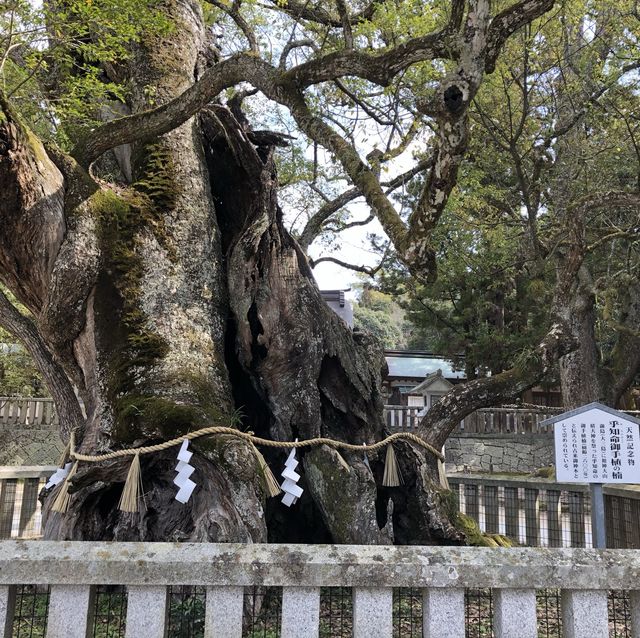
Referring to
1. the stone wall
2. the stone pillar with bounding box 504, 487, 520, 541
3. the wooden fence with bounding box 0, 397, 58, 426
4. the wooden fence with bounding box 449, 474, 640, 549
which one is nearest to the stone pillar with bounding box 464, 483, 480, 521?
the wooden fence with bounding box 449, 474, 640, 549

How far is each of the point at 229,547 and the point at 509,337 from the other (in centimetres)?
1421

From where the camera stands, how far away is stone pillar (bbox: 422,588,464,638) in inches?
85.2

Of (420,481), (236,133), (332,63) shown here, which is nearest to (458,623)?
(420,481)

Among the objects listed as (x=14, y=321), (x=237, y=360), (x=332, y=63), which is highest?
(x=332, y=63)

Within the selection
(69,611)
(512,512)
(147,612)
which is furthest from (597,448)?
(69,611)

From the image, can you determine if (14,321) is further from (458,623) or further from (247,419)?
(458,623)

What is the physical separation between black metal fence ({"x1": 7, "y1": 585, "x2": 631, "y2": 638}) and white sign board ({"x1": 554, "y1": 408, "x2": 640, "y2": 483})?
867 millimetres

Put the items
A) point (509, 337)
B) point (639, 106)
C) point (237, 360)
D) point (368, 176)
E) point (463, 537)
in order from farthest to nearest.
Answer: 1. point (509, 337)
2. point (639, 106)
3. point (237, 360)
4. point (463, 537)
5. point (368, 176)

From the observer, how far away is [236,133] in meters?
5.04

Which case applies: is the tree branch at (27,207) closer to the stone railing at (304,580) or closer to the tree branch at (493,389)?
the stone railing at (304,580)

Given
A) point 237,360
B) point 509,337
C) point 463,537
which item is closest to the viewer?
point 463,537

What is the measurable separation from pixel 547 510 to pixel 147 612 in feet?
18.6

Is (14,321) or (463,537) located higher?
(14,321)

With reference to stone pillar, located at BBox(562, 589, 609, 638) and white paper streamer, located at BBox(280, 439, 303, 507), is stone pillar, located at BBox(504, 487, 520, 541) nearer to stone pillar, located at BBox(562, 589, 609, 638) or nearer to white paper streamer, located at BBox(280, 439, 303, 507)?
white paper streamer, located at BBox(280, 439, 303, 507)
